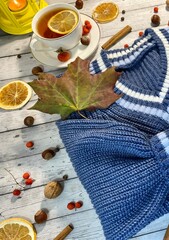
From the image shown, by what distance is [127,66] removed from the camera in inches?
26.9

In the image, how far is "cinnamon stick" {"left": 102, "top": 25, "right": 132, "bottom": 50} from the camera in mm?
798

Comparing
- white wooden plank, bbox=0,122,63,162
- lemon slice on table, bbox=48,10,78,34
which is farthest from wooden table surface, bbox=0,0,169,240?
lemon slice on table, bbox=48,10,78,34

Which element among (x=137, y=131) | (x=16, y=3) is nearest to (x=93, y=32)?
(x=16, y=3)

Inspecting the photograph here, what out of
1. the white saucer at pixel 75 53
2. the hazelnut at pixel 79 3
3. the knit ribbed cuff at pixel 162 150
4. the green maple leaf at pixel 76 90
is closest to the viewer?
the knit ribbed cuff at pixel 162 150

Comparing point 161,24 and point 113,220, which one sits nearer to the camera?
point 113,220

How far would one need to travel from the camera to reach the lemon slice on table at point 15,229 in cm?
67

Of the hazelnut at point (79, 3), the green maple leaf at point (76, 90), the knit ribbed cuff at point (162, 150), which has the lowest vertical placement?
the knit ribbed cuff at point (162, 150)

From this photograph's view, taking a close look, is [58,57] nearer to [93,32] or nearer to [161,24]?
[93,32]

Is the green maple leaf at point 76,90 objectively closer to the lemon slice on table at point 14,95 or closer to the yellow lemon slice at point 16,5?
the lemon slice on table at point 14,95

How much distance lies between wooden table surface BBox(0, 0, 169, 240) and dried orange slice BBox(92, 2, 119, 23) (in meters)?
0.01

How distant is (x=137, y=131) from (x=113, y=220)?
0.16m

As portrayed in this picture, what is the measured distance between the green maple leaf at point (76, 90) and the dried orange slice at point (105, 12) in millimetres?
224

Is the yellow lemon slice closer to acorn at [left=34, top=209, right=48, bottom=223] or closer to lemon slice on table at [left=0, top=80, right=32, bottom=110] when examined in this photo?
lemon slice on table at [left=0, top=80, right=32, bottom=110]

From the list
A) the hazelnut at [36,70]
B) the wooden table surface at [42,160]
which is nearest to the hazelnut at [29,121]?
the wooden table surface at [42,160]
